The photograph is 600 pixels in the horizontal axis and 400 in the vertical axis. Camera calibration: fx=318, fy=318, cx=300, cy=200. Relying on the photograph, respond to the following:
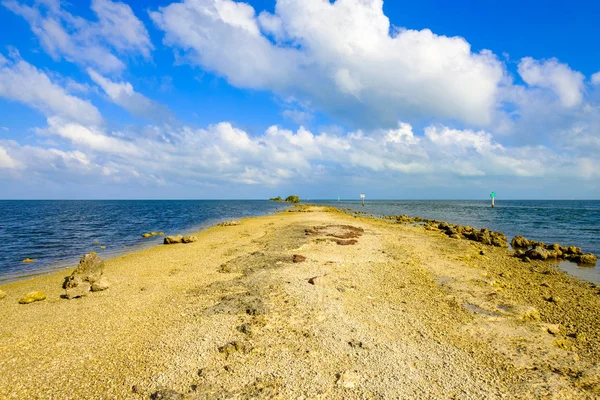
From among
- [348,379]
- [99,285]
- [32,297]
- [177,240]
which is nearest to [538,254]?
[348,379]

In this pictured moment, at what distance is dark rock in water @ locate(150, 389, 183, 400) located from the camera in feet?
20.8

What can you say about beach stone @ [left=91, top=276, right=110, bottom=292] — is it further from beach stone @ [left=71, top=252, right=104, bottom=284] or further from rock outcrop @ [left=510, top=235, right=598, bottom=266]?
rock outcrop @ [left=510, top=235, right=598, bottom=266]

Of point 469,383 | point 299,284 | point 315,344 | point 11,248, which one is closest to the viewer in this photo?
point 469,383

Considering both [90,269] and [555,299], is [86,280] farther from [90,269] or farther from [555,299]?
[555,299]

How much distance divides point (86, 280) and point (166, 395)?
10.3 meters

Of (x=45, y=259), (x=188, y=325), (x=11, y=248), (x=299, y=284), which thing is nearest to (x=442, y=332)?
(x=299, y=284)

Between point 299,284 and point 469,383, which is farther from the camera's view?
point 299,284

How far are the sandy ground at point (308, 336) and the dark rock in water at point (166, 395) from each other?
0.21 meters

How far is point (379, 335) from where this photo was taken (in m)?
8.94

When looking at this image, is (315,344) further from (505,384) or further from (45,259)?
(45,259)

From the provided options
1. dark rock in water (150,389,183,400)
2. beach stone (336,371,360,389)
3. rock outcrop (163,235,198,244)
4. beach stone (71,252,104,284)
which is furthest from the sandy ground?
rock outcrop (163,235,198,244)

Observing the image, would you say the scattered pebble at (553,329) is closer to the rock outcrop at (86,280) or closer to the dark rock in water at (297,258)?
the dark rock in water at (297,258)

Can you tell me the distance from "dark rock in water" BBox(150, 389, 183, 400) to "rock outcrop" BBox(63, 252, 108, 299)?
349 inches

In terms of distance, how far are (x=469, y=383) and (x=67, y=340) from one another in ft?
34.1
